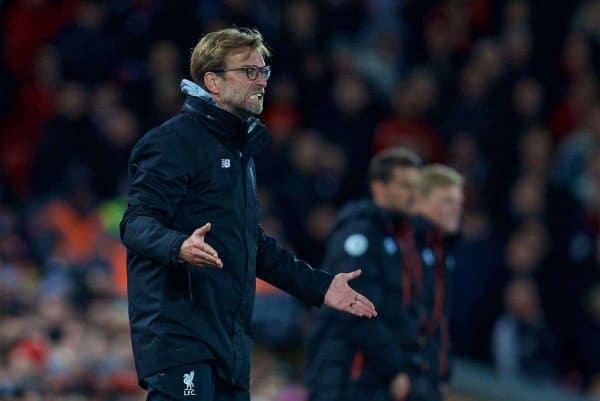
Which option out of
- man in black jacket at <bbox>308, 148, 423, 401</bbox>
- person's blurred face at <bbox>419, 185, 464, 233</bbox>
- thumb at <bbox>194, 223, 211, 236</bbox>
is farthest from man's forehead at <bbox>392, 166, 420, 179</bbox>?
thumb at <bbox>194, 223, 211, 236</bbox>

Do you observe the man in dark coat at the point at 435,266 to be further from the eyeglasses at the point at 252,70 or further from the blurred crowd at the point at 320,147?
the eyeglasses at the point at 252,70

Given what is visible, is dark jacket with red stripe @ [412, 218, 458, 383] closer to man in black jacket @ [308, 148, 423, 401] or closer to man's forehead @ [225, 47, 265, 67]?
man in black jacket @ [308, 148, 423, 401]

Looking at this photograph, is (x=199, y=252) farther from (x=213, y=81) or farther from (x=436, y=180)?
(x=436, y=180)

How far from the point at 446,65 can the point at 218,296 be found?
7.51 metres

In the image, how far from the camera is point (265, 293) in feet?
32.5

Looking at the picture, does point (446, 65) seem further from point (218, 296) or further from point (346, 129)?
point (218, 296)

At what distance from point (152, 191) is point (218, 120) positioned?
384 mm

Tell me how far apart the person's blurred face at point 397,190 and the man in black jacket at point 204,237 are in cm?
219

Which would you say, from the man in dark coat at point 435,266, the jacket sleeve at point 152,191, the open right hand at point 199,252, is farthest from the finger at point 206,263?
the man in dark coat at point 435,266

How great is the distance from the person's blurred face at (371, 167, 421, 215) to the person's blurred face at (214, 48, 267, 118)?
238cm

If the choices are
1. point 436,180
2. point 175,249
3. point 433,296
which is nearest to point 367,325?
point 433,296

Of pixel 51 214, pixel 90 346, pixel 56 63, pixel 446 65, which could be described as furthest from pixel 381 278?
pixel 446 65

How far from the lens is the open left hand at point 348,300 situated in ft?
16.8

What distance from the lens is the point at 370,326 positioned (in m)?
6.90
